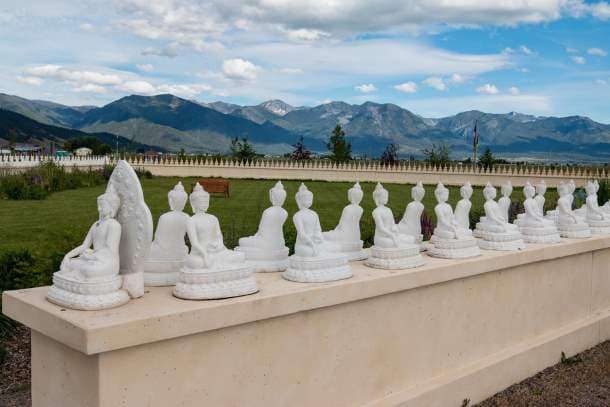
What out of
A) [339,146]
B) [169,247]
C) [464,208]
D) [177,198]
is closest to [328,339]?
[169,247]

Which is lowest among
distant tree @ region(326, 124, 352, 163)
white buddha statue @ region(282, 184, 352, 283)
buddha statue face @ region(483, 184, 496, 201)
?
white buddha statue @ region(282, 184, 352, 283)

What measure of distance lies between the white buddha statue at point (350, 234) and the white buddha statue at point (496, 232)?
5.55ft

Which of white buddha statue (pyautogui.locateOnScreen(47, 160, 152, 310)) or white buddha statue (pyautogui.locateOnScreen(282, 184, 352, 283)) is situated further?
white buddha statue (pyautogui.locateOnScreen(282, 184, 352, 283))

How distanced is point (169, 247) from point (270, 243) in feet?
3.17

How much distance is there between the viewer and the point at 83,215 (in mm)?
18125

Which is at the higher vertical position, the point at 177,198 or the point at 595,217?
the point at 177,198

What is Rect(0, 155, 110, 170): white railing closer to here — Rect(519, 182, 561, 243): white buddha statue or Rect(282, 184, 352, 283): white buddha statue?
Rect(519, 182, 561, 243): white buddha statue

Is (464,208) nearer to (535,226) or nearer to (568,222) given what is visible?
(535,226)

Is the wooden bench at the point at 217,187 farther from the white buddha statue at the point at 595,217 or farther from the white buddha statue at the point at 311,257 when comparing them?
the white buddha statue at the point at 311,257

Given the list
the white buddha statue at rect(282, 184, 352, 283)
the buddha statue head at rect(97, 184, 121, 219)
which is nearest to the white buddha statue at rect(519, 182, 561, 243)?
the white buddha statue at rect(282, 184, 352, 283)

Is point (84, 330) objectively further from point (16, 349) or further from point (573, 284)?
point (573, 284)

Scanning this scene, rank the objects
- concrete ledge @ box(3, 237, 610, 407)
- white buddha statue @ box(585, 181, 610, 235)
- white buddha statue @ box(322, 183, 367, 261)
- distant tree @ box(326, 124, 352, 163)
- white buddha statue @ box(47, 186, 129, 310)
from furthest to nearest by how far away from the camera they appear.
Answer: distant tree @ box(326, 124, 352, 163), white buddha statue @ box(585, 181, 610, 235), white buddha statue @ box(322, 183, 367, 261), white buddha statue @ box(47, 186, 129, 310), concrete ledge @ box(3, 237, 610, 407)

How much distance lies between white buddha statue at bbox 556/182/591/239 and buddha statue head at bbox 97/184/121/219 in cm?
606

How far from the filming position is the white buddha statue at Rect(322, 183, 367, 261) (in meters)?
5.72
